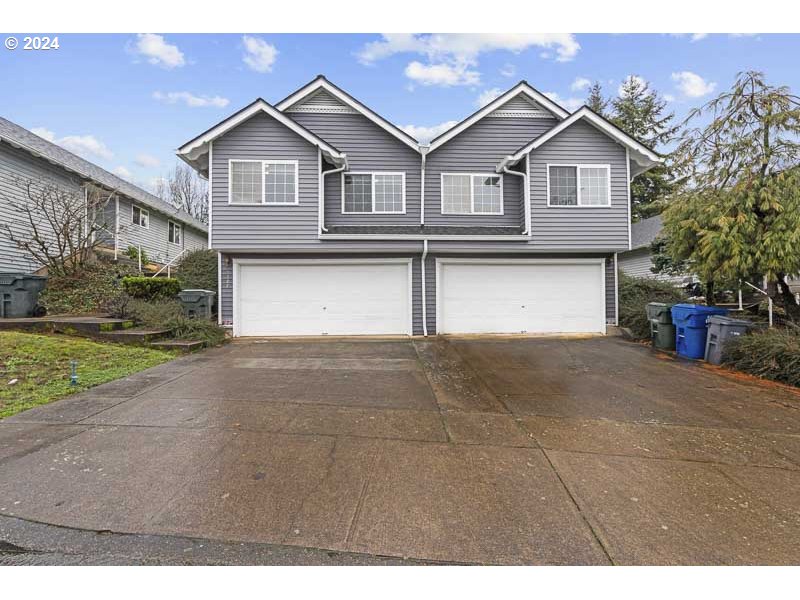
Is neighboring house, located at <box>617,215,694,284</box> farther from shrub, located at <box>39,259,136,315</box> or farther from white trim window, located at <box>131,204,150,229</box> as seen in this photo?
white trim window, located at <box>131,204,150,229</box>

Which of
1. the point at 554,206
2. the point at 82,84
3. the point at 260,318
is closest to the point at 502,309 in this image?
the point at 554,206

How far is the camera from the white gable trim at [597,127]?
10.5 m

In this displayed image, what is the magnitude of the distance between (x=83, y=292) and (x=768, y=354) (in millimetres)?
14774

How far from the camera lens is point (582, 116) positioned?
34.8 feet

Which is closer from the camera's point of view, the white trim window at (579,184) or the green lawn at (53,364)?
the green lawn at (53,364)

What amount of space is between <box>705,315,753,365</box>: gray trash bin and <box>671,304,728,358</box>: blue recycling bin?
30 cm

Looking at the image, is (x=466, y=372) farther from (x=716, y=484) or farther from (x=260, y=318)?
(x=260, y=318)

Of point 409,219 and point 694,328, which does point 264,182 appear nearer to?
point 409,219

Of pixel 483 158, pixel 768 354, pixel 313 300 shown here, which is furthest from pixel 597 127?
pixel 313 300

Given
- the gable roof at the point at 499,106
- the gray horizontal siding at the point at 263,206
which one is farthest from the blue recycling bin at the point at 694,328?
the gray horizontal siding at the point at 263,206

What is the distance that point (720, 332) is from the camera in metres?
7.34

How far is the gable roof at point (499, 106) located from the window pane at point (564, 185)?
208 cm

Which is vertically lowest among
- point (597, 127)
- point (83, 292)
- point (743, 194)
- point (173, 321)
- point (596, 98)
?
point (173, 321)

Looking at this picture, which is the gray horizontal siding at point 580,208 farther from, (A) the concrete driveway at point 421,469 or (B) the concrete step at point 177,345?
(B) the concrete step at point 177,345
